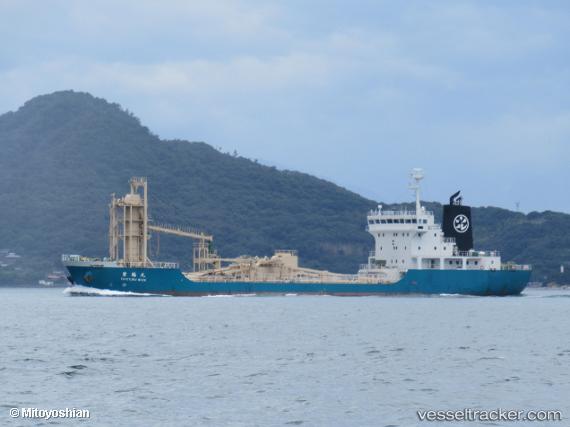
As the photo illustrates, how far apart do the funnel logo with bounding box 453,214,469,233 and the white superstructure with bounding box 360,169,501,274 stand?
118 cm

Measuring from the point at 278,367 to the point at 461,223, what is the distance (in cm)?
4695

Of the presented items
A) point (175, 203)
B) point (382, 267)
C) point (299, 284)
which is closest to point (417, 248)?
point (382, 267)

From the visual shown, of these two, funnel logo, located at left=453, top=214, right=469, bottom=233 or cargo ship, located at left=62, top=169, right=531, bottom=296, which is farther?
funnel logo, located at left=453, top=214, right=469, bottom=233

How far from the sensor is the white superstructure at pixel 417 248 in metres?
71.9

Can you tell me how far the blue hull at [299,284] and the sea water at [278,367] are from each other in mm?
15309

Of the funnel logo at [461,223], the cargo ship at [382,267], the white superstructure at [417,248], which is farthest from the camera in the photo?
the funnel logo at [461,223]

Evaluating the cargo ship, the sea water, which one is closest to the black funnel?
the cargo ship

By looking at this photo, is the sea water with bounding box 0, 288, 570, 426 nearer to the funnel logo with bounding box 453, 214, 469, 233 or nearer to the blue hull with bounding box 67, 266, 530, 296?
the blue hull with bounding box 67, 266, 530, 296

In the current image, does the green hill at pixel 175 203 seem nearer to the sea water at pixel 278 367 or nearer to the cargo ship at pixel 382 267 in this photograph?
the cargo ship at pixel 382 267

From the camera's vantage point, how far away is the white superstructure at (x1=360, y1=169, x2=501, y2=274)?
71938 millimetres

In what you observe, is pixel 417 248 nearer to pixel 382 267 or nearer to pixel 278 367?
pixel 382 267

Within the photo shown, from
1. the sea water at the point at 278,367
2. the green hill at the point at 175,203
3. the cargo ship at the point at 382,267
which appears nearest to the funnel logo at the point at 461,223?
the cargo ship at the point at 382,267

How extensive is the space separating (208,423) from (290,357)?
10307mm

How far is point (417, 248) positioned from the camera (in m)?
71.8
